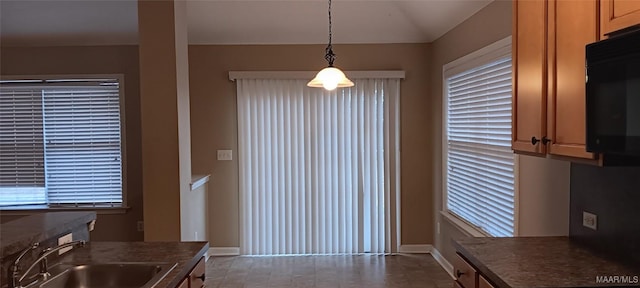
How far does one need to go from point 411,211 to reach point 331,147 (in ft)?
3.82

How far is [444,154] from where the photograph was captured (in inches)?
182

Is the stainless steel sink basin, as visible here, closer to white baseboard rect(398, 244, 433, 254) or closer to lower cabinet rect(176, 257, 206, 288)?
lower cabinet rect(176, 257, 206, 288)

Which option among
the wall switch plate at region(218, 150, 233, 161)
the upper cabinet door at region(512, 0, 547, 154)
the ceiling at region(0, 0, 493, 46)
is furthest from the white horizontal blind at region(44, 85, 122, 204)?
the upper cabinet door at region(512, 0, 547, 154)

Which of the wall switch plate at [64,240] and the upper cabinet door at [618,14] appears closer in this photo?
the upper cabinet door at [618,14]

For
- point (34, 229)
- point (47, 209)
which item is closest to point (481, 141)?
point (34, 229)

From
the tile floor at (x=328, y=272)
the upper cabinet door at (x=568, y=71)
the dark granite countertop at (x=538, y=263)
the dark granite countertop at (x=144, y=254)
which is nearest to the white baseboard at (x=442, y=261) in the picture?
the tile floor at (x=328, y=272)

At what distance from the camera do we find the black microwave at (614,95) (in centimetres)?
140

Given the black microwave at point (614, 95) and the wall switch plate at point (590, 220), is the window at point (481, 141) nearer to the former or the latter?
the wall switch plate at point (590, 220)

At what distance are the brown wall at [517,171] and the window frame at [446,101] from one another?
0.12 feet

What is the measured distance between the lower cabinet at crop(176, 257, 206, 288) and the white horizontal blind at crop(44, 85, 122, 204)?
322cm

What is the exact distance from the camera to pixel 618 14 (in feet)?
5.13

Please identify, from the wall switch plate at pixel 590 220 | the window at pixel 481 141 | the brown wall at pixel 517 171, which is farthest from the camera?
the window at pixel 481 141

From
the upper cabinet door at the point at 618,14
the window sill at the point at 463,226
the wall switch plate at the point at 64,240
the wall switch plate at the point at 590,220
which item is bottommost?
the window sill at the point at 463,226

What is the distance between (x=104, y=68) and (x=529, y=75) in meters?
4.38
